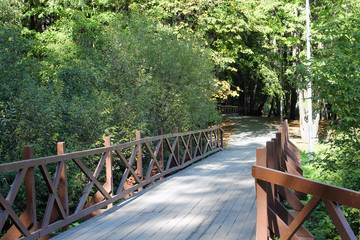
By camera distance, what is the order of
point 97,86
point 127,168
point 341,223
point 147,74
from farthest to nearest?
point 147,74
point 97,86
point 127,168
point 341,223

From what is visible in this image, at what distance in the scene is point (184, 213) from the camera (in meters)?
6.16

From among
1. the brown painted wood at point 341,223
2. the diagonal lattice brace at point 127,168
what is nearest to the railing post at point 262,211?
the brown painted wood at point 341,223

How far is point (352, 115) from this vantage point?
21.6 ft

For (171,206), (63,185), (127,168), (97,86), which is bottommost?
(171,206)

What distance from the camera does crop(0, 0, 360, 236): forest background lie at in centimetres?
691

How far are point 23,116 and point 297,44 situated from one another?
2303 centimetres

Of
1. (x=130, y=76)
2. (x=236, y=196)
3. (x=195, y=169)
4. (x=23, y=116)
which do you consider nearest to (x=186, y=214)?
(x=236, y=196)

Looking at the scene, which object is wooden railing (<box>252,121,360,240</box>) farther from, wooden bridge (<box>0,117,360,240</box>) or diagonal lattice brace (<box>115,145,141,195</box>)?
diagonal lattice brace (<box>115,145,141,195</box>)

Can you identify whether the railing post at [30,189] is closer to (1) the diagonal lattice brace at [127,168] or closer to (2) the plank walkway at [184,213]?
(2) the plank walkway at [184,213]

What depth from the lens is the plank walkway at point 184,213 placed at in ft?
16.9

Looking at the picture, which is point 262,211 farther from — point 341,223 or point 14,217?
point 14,217

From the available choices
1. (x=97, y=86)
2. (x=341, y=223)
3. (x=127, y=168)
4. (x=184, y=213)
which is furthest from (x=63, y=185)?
(x=97, y=86)

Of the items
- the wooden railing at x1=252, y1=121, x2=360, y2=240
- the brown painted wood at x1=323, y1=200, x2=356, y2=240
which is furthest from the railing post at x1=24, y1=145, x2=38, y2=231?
the brown painted wood at x1=323, y1=200, x2=356, y2=240

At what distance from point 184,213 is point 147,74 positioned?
303 inches
